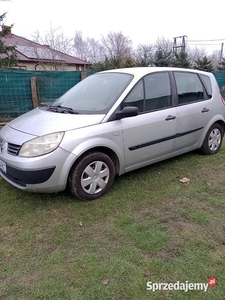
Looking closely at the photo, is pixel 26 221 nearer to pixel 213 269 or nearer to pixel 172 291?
pixel 172 291

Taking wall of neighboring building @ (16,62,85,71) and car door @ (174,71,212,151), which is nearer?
car door @ (174,71,212,151)

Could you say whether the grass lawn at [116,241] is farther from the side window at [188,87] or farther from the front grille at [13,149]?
the side window at [188,87]

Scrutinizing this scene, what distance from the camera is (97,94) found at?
3.43 m

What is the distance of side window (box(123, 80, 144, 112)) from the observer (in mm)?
3227

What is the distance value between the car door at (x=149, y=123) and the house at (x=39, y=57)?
862 cm

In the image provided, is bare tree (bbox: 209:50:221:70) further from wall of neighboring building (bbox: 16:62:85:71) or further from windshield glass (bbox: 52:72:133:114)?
windshield glass (bbox: 52:72:133:114)

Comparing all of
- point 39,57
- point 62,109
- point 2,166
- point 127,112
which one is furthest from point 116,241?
point 39,57

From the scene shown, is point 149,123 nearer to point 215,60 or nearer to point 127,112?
point 127,112

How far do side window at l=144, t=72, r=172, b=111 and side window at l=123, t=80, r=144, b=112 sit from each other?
83 mm

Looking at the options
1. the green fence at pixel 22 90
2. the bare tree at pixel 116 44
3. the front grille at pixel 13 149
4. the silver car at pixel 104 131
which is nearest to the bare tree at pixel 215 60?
the bare tree at pixel 116 44

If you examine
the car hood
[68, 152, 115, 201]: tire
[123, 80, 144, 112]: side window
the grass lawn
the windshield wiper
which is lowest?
the grass lawn

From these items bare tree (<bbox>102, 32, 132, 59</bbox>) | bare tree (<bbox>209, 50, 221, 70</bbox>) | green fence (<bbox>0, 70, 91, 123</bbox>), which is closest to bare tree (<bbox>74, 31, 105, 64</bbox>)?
bare tree (<bbox>102, 32, 132, 59</bbox>)

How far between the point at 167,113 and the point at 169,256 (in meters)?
2.09

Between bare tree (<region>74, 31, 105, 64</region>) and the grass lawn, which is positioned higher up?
bare tree (<region>74, 31, 105, 64</region>)
